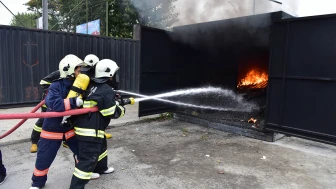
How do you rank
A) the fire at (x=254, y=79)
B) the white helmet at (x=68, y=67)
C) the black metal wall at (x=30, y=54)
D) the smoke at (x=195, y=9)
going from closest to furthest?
the white helmet at (x=68, y=67), the black metal wall at (x=30, y=54), the smoke at (x=195, y=9), the fire at (x=254, y=79)

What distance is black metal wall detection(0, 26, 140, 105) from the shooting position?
6.73 metres

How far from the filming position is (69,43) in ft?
25.4

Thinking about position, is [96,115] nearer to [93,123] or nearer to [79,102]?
[93,123]

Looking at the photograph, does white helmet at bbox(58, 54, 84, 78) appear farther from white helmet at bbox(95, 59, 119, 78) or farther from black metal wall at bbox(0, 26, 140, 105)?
black metal wall at bbox(0, 26, 140, 105)

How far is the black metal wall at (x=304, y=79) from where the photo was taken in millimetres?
4285

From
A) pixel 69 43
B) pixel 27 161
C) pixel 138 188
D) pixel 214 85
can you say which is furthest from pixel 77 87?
pixel 214 85

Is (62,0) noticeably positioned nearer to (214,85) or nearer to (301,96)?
(214,85)

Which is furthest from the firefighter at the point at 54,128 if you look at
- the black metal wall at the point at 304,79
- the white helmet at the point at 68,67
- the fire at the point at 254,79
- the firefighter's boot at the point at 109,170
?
the fire at the point at 254,79

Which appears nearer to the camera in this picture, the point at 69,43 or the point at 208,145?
the point at 208,145

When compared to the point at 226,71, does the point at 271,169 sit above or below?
below

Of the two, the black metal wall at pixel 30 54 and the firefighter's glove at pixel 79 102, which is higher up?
the black metal wall at pixel 30 54

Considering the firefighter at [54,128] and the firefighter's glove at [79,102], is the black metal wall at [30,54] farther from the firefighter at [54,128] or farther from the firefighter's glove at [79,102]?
the firefighter's glove at [79,102]

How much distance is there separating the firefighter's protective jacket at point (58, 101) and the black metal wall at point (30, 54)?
186 inches

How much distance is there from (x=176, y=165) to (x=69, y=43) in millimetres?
5601
